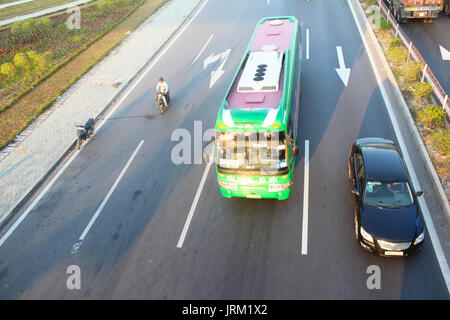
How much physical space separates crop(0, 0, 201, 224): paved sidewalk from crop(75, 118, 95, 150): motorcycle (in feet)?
2.09

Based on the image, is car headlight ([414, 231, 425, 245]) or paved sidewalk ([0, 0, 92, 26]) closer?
car headlight ([414, 231, 425, 245])

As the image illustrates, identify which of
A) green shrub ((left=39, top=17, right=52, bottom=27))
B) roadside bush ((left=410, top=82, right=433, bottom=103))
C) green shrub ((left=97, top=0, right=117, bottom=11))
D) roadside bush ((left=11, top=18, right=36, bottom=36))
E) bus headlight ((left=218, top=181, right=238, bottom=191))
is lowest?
bus headlight ((left=218, top=181, right=238, bottom=191))

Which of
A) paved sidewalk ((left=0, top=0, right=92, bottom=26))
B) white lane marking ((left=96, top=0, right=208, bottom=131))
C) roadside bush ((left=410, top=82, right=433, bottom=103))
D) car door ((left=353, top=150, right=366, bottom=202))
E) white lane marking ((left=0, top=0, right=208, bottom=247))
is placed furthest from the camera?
paved sidewalk ((left=0, top=0, right=92, bottom=26))

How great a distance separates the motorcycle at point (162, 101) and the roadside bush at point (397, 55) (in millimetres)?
11712

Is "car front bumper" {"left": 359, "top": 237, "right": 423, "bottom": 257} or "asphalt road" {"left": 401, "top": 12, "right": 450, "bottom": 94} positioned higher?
"asphalt road" {"left": 401, "top": 12, "right": 450, "bottom": 94}

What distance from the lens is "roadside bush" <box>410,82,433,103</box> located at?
14.0 m

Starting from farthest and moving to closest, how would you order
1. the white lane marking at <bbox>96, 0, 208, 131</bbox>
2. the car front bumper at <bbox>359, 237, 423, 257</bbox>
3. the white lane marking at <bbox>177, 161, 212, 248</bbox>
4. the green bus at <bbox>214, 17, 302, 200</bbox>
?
1. the white lane marking at <bbox>96, 0, 208, 131</bbox>
2. the white lane marking at <bbox>177, 161, 212, 248</bbox>
3. the green bus at <bbox>214, 17, 302, 200</bbox>
4. the car front bumper at <bbox>359, 237, 423, 257</bbox>

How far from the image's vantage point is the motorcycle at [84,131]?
14.2 metres

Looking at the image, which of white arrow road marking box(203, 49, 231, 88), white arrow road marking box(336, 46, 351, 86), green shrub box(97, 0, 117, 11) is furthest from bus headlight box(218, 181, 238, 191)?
green shrub box(97, 0, 117, 11)

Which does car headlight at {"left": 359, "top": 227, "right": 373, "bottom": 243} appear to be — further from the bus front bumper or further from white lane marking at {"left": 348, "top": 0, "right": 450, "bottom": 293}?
the bus front bumper

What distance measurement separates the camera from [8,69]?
19.3 m

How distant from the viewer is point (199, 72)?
1883cm

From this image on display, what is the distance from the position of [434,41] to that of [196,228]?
58.0ft
